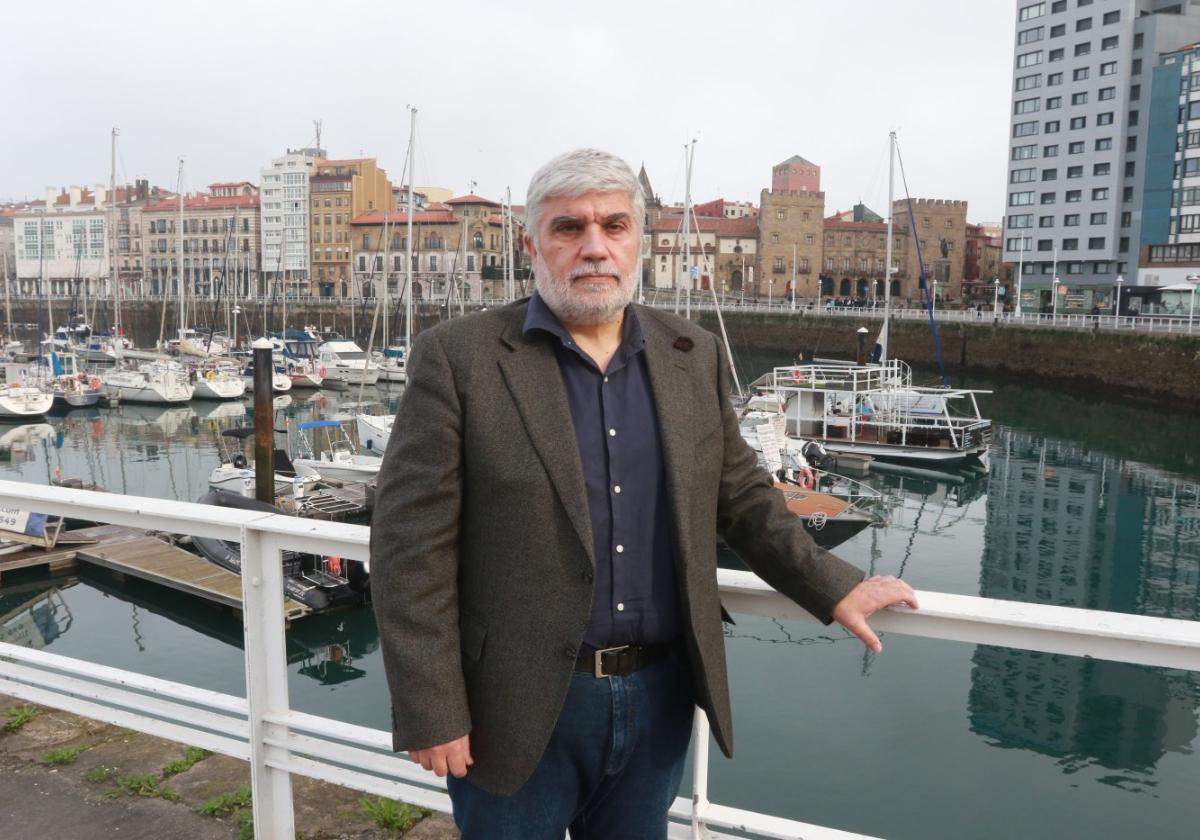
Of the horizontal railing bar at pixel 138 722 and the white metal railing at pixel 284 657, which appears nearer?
the white metal railing at pixel 284 657

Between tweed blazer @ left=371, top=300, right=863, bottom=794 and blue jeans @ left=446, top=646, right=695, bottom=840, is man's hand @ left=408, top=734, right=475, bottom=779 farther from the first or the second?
blue jeans @ left=446, top=646, right=695, bottom=840

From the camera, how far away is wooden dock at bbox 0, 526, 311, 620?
43.4 ft

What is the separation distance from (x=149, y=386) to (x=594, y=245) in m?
38.9

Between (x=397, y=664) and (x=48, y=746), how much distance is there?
7.16ft

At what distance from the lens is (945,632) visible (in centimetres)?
175

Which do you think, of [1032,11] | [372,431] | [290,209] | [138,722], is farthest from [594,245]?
[290,209]

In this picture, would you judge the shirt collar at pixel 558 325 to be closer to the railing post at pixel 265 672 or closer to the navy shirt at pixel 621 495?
the navy shirt at pixel 621 495

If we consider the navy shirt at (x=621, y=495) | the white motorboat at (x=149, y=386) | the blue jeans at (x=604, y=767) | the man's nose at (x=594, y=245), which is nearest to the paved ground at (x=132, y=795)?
the blue jeans at (x=604, y=767)

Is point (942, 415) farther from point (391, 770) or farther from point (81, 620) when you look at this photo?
point (391, 770)

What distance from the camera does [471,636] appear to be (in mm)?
1686

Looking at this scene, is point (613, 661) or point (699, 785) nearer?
point (613, 661)

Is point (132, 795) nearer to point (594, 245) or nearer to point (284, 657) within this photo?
point (284, 657)

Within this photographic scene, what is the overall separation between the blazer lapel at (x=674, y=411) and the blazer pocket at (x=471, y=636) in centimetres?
38

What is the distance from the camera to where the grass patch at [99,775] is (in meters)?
2.90
